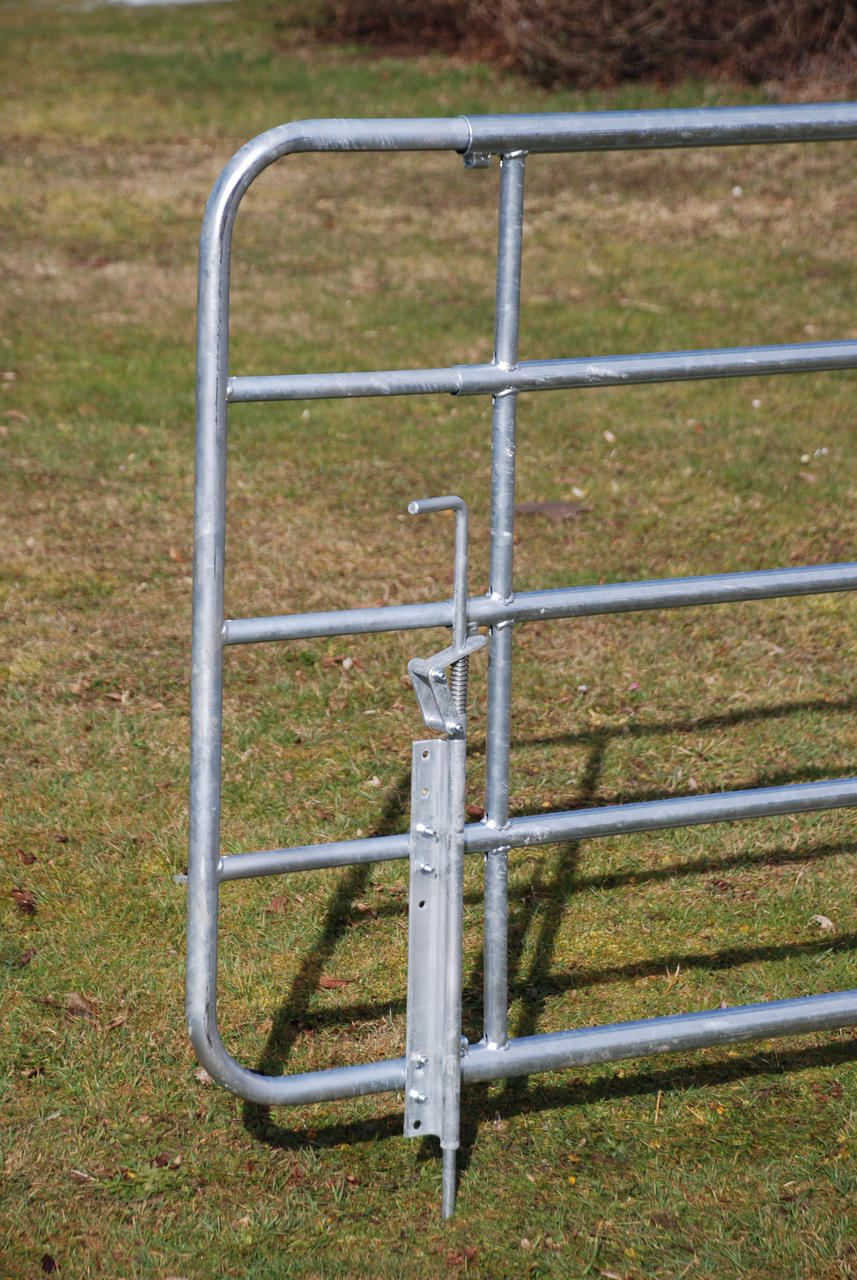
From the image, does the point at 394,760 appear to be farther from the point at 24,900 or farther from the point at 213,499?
the point at 213,499

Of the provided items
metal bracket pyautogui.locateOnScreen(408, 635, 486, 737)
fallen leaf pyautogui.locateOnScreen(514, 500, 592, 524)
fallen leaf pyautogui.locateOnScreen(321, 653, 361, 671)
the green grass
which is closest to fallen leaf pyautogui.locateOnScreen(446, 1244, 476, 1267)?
the green grass

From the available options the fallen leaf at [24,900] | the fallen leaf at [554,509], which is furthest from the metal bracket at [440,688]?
the fallen leaf at [554,509]

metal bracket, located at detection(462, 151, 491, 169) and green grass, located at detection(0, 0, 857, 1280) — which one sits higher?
metal bracket, located at detection(462, 151, 491, 169)

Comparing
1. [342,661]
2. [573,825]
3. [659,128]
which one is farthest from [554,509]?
[659,128]

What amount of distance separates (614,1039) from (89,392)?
225 inches

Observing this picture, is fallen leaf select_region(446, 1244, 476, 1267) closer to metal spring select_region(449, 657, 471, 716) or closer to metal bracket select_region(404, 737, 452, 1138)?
metal bracket select_region(404, 737, 452, 1138)

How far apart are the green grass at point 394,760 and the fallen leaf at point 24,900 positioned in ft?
Answer: 0.06

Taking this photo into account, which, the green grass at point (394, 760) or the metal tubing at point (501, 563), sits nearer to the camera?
the metal tubing at point (501, 563)

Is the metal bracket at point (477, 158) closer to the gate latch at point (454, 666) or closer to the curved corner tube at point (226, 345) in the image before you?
the curved corner tube at point (226, 345)

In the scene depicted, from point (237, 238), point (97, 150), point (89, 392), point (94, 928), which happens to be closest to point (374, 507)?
point (89, 392)

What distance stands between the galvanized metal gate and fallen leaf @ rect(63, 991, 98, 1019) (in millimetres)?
855

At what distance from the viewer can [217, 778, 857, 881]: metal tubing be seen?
2.57 metres

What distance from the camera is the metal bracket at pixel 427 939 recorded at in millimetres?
2590

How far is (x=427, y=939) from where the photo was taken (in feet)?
8.62
